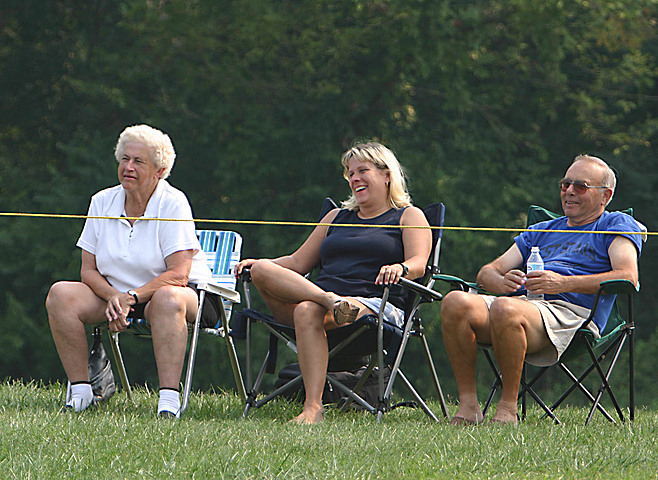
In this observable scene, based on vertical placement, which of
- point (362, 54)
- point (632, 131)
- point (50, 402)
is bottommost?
point (50, 402)

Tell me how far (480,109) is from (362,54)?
50.4 inches

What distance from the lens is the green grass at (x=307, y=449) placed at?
2.46m

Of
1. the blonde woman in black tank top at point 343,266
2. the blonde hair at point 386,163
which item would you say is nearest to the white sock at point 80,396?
the blonde woman in black tank top at point 343,266

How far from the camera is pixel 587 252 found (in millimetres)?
3676

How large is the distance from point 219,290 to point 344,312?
628 millimetres

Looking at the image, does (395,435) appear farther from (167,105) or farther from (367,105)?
(167,105)

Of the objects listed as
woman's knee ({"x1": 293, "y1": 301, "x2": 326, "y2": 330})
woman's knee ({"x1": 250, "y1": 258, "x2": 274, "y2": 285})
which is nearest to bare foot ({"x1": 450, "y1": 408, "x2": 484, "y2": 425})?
woman's knee ({"x1": 293, "y1": 301, "x2": 326, "y2": 330})

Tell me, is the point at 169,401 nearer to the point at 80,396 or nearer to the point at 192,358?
the point at 192,358

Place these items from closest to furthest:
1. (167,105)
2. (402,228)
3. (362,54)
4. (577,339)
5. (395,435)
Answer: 1. (395,435)
2. (577,339)
3. (402,228)
4. (362,54)
5. (167,105)

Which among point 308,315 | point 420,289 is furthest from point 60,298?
point 420,289

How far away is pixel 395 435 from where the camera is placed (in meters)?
2.98

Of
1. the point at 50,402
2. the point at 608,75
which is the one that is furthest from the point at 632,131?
the point at 50,402

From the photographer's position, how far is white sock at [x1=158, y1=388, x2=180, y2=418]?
11.2 feet

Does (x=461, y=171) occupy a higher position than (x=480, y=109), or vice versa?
(x=480, y=109)
